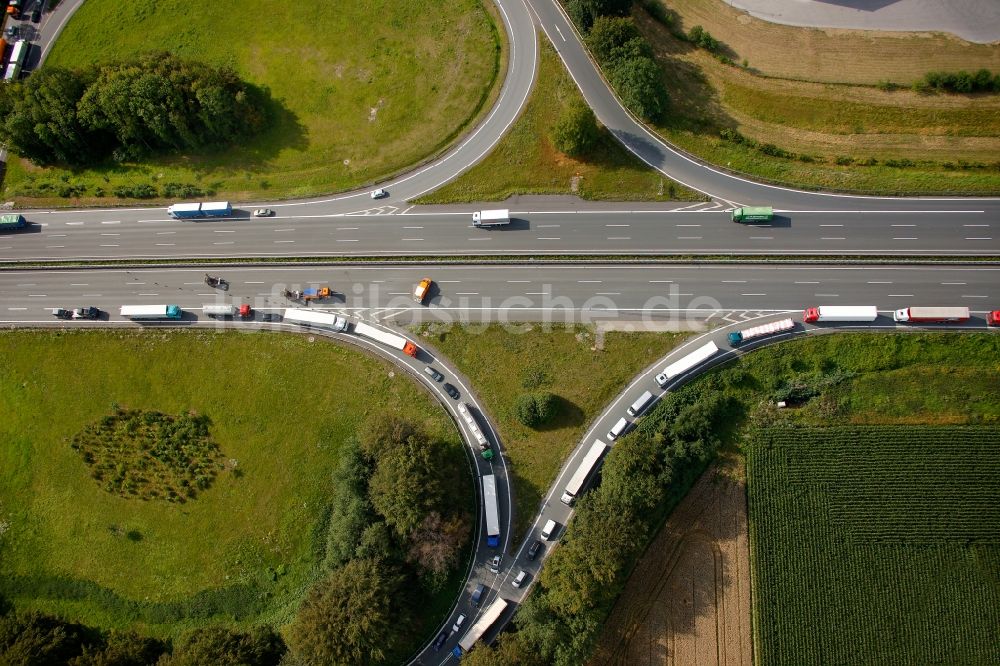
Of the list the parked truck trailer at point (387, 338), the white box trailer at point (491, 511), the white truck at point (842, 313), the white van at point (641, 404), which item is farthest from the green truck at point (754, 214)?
the white box trailer at point (491, 511)

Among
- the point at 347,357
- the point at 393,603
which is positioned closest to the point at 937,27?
the point at 347,357

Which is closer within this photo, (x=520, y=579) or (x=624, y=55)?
(x=520, y=579)

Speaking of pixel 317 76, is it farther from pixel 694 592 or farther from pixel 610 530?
pixel 694 592

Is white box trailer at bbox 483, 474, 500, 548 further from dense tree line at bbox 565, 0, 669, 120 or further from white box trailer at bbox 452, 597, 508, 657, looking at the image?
dense tree line at bbox 565, 0, 669, 120

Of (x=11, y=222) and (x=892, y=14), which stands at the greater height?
(x=892, y=14)

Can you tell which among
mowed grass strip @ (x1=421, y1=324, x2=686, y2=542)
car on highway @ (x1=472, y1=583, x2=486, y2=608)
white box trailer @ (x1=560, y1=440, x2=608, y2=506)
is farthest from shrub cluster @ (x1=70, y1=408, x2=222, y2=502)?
white box trailer @ (x1=560, y1=440, x2=608, y2=506)

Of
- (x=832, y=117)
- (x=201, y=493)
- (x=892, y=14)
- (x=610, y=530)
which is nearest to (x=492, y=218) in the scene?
(x=610, y=530)
